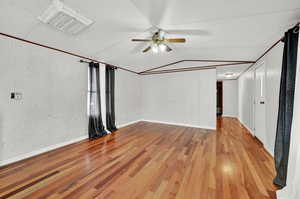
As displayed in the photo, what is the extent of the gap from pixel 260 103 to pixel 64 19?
4.66 metres

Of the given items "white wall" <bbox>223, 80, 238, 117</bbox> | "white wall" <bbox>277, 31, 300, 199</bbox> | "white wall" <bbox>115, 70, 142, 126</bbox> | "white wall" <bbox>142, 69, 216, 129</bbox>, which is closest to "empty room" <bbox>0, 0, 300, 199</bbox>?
"white wall" <bbox>277, 31, 300, 199</bbox>

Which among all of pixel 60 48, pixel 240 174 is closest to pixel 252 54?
pixel 240 174

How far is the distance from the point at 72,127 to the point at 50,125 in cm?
51

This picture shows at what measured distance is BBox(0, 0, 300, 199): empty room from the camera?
65.2 inches

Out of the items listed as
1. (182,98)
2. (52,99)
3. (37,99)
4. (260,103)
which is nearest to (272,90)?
(260,103)

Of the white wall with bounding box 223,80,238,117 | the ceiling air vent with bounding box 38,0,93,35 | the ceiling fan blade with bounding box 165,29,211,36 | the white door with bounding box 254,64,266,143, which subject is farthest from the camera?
the white wall with bounding box 223,80,238,117

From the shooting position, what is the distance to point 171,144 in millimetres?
3193

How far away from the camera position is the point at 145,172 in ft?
6.65

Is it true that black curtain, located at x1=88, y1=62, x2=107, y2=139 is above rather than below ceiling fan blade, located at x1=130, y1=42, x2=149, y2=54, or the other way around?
below

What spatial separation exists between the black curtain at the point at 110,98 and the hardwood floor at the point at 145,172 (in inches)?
Answer: 45.7

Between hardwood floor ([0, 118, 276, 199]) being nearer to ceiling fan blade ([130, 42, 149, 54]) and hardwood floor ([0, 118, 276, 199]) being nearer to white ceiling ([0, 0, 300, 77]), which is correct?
white ceiling ([0, 0, 300, 77])

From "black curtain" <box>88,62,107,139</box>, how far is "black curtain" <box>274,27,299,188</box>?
12.9 ft

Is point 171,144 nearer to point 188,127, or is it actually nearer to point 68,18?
point 188,127

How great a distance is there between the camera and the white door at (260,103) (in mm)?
3031
